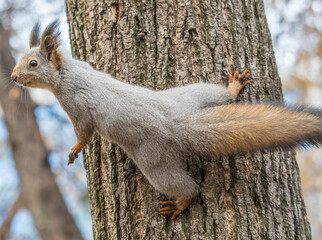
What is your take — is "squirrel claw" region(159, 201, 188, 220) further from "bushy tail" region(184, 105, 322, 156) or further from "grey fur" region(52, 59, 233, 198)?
"bushy tail" region(184, 105, 322, 156)

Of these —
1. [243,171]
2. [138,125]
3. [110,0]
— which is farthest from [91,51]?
[243,171]

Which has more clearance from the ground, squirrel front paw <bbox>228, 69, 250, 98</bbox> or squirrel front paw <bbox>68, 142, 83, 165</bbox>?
squirrel front paw <bbox>228, 69, 250, 98</bbox>

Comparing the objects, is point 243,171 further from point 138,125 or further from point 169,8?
point 169,8

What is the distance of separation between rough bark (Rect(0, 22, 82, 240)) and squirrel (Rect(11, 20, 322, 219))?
333 cm

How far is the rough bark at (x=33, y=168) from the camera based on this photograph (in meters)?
5.78

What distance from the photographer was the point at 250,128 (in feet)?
7.00

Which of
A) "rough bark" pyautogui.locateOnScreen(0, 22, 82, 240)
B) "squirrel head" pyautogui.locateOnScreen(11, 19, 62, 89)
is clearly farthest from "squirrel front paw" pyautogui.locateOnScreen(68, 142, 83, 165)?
"rough bark" pyautogui.locateOnScreen(0, 22, 82, 240)

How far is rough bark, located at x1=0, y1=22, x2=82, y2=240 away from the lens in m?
5.78

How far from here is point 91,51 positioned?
2.75m

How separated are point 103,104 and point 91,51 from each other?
63 centimetres

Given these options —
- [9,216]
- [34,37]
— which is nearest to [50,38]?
[34,37]

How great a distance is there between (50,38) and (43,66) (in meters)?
0.19

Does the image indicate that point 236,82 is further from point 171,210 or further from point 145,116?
point 171,210

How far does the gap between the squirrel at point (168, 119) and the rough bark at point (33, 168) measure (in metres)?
3.33
